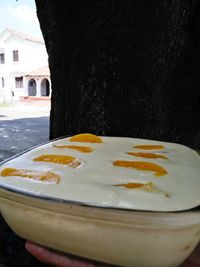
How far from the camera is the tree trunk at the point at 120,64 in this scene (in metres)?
0.67

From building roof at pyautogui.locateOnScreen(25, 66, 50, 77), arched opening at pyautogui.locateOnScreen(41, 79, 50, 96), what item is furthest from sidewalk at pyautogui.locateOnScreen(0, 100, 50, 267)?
arched opening at pyautogui.locateOnScreen(41, 79, 50, 96)

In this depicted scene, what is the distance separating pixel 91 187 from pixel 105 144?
220mm

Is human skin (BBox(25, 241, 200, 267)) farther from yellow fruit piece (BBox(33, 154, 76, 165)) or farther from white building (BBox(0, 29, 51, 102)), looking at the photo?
white building (BBox(0, 29, 51, 102))

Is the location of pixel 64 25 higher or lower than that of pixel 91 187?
higher

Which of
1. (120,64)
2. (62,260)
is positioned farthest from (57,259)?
(120,64)

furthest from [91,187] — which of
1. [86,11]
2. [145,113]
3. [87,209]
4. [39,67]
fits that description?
[39,67]

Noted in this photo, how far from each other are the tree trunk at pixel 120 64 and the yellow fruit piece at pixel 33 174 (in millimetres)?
299

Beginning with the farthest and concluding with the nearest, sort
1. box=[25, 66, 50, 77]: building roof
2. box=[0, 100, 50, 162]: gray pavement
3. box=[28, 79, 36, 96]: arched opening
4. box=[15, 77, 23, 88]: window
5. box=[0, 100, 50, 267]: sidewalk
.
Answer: box=[15, 77, 23, 88]: window, box=[28, 79, 36, 96]: arched opening, box=[25, 66, 50, 77]: building roof, box=[0, 100, 50, 162]: gray pavement, box=[0, 100, 50, 267]: sidewalk

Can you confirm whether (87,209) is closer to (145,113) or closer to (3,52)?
(145,113)

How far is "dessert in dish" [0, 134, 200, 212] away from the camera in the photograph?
13.8 inches

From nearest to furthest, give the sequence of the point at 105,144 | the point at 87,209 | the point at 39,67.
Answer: the point at 87,209 → the point at 105,144 → the point at 39,67

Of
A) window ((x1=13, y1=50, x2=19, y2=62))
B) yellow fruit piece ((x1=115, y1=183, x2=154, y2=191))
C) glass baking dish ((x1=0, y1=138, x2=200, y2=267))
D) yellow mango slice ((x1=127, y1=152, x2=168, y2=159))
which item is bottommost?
glass baking dish ((x1=0, y1=138, x2=200, y2=267))

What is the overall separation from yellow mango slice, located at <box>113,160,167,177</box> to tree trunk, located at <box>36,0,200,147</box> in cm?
24

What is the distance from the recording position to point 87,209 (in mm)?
333
